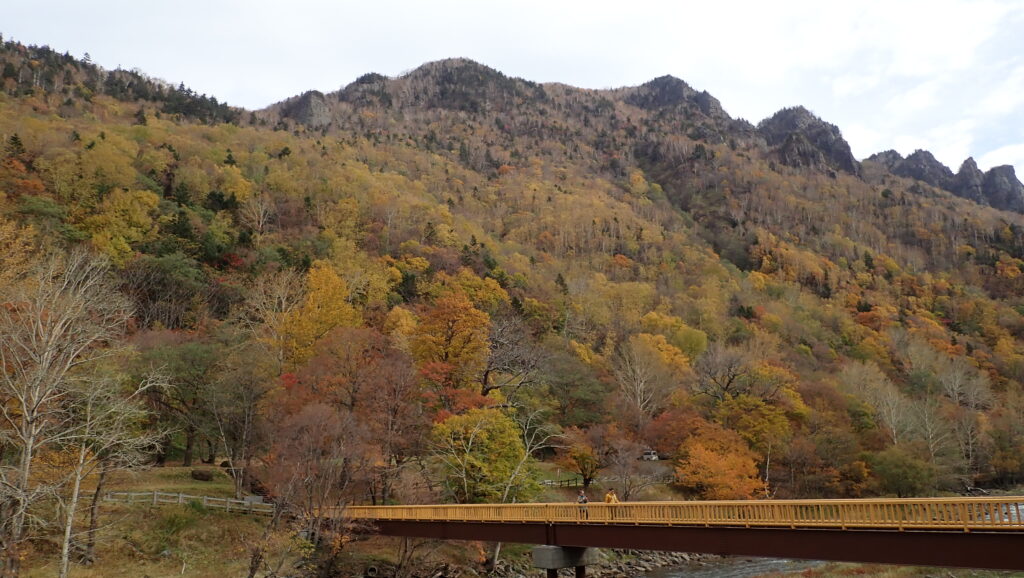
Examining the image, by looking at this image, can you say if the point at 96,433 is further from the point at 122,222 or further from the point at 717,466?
the point at 122,222

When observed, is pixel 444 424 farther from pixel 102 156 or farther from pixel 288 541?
pixel 102 156

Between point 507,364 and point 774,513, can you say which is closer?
point 774,513

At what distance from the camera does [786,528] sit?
62.1 ft

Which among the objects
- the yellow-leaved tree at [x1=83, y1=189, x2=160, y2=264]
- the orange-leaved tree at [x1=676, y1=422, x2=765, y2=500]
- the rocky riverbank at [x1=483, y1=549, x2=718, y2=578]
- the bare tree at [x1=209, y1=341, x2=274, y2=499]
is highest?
the yellow-leaved tree at [x1=83, y1=189, x2=160, y2=264]

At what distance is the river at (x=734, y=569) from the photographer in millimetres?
40312

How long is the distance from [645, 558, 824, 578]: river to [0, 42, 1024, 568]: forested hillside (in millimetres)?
6754

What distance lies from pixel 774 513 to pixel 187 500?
30644 millimetres

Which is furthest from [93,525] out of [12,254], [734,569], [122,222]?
[122,222]

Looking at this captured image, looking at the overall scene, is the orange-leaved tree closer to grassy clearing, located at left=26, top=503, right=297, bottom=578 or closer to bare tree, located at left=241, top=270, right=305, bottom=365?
grassy clearing, located at left=26, top=503, right=297, bottom=578

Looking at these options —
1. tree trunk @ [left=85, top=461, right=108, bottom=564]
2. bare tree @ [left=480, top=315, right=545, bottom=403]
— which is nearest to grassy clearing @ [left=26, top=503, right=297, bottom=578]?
tree trunk @ [left=85, top=461, right=108, bottom=564]

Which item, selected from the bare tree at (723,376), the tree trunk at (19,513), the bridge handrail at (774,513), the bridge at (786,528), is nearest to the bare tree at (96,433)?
the tree trunk at (19,513)

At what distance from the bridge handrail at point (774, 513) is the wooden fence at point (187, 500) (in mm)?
7704

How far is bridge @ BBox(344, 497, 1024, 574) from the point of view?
1545 centimetres

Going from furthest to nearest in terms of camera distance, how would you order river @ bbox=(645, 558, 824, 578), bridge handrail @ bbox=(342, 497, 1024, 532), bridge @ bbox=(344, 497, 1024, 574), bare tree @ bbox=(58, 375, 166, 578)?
1. river @ bbox=(645, 558, 824, 578)
2. bare tree @ bbox=(58, 375, 166, 578)
3. bridge handrail @ bbox=(342, 497, 1024, 532)
4. bridge @ bbox=(344, 497, 1024, 574)
